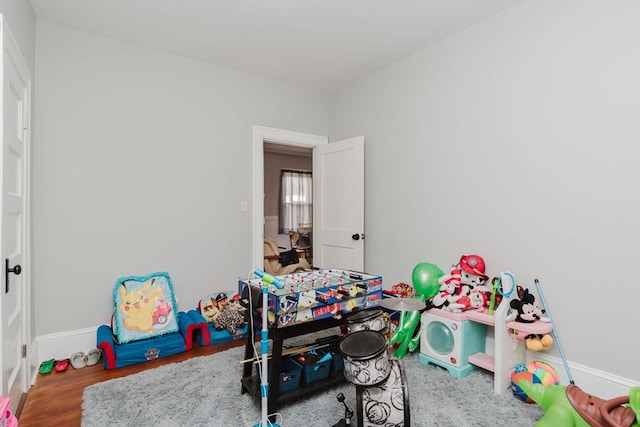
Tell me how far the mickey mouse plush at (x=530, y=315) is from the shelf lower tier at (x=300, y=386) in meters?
1.23

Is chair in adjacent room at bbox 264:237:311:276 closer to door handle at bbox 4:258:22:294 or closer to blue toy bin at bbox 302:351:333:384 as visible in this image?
blue toy bin at bbox 302:351:333:384

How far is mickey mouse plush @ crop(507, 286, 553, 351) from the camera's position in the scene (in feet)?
7.45

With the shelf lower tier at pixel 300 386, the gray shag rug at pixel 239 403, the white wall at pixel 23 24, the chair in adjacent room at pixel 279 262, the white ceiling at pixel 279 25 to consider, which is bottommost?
the gray shag rug at pixel 239 403

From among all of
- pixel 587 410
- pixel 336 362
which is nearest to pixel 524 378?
pixel 587 410

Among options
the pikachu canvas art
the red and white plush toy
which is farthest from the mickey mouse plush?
the pikachu canvas art

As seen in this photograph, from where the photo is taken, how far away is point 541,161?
2.42 metres

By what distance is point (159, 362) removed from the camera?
2.76 meters

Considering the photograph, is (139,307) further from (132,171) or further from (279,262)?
(279,262)

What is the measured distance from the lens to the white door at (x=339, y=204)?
3.69 meters

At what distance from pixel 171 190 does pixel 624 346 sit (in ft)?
11.8

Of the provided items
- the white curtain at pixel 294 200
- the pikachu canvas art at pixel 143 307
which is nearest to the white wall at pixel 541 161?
the pikachu canvas art at pixel 143 307

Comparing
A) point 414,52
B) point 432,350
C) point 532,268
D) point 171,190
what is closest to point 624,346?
point 532,268

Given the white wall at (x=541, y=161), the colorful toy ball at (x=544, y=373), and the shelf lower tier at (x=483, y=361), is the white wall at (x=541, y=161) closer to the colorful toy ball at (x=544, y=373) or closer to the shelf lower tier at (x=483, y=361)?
the colorful toy ball at (x=544, y=373)

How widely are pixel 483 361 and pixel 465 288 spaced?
52 cm
